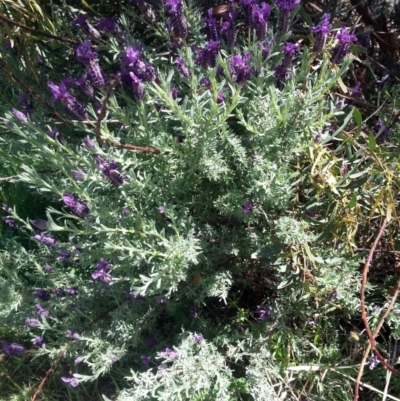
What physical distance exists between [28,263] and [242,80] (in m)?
1.18

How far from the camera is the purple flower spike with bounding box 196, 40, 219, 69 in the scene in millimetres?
1420

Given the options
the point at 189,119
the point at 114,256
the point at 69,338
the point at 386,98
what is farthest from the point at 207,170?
the point at 386,98

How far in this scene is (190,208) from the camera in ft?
5.59

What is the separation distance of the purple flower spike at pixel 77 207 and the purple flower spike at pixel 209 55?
1.77ft

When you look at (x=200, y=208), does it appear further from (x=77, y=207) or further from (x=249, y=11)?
(x=249, y=11)

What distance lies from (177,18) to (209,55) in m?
0.13

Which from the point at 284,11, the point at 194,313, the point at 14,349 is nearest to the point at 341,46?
the point at 284,11

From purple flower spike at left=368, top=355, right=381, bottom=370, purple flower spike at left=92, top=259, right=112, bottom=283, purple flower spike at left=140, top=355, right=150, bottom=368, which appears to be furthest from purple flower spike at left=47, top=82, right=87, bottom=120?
purple flower spike at left=368, top=355, right=381, bottom=370

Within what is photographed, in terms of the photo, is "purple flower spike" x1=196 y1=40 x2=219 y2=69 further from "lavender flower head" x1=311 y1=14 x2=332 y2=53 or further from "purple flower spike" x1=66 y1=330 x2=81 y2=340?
"purple flower spike" x1=66 y1=330 x2=81 y2=340

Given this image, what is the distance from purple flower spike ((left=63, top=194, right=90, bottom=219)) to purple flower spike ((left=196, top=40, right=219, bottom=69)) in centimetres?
54

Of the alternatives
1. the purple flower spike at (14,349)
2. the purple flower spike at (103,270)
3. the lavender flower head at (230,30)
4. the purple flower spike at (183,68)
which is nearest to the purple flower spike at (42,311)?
the purple flower spike at (14,349)

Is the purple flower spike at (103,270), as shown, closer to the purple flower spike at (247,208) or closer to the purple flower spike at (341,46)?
the purple flower spike at (247,208)

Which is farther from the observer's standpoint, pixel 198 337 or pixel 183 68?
pixel 198 337

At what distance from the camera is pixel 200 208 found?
1689 millimetres
